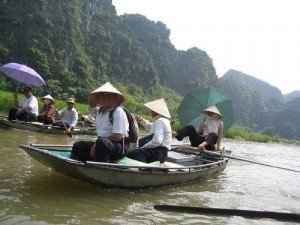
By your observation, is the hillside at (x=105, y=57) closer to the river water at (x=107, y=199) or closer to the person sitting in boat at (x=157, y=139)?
the river water at (x=107, y=199)

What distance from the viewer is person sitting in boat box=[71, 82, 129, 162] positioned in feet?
14.6

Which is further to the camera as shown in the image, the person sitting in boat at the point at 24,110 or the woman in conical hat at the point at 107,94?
the person sitting in boat at the point at 24,110

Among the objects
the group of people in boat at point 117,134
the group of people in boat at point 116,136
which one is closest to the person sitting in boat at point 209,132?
the group of people in boat at point 117,134

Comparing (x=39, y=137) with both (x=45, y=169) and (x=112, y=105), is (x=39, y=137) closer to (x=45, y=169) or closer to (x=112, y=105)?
(x=45, y=169)

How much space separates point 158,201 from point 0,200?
1946 millimetres

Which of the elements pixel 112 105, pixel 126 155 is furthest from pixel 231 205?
pixel 112 105

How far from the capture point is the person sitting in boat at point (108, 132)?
4463mm

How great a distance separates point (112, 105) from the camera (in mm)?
4629

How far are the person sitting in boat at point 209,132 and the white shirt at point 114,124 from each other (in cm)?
270

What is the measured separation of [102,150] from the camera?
443 cm

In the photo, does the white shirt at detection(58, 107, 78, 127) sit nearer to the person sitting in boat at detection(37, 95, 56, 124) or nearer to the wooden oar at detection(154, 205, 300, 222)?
the person sitting in boat at detection(37, 95, 56, 124)

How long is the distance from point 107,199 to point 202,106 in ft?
14.9

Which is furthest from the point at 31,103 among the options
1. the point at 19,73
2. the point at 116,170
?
the point at 116,170

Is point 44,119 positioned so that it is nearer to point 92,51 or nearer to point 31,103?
point 31,103
